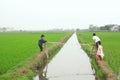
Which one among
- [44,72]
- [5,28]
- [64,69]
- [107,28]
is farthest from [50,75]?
[5,28]

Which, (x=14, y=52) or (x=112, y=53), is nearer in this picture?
(x=112, y=53)

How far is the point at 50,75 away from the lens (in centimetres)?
971

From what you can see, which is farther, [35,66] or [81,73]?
[35,66]

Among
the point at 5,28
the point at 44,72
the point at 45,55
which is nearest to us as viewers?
the point at 44,72

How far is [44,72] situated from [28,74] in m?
1.37

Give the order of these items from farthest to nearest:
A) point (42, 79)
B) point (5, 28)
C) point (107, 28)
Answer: point (5, 28) → point (107, 28) → point (42, 79)

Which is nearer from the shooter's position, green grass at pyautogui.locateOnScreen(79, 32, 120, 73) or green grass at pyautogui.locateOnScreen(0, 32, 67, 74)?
green grass at pyautogui.locateOnScreen(79, 32, 120, 73)

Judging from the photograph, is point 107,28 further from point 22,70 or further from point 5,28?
point 22,70

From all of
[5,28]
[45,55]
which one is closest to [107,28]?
[5,28]

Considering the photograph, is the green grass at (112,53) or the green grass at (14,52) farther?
the green grass at (14,52)

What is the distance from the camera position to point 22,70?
9.40 meters

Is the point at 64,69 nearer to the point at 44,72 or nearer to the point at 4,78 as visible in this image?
the point at 44,72

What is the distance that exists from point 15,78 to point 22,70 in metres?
1.42

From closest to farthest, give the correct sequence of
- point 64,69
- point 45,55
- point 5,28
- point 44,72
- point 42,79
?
point 42,79, point 44,72, point 64,69, point 45,55, point 5,28
